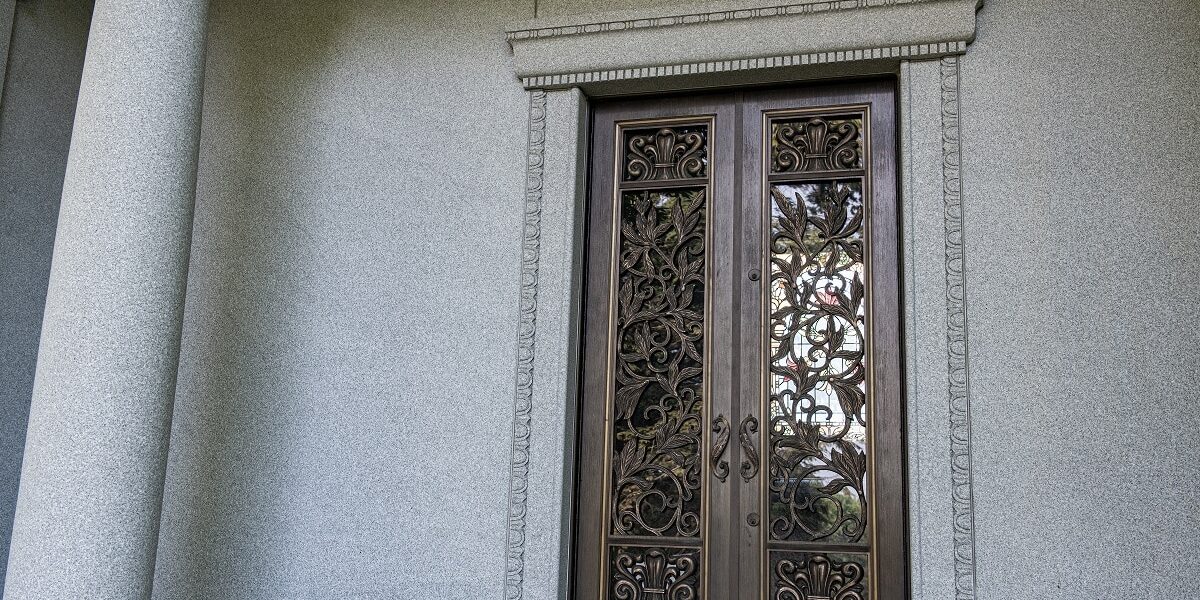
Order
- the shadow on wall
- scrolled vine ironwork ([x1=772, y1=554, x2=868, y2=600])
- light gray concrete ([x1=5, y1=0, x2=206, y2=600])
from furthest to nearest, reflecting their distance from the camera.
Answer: the shadow on wall
scrolled vine ironwork ([x1=772, y1=554, x2=868, y2=600])
light gray concrete ([x1=5, y1=0, x2=206, y2=600])

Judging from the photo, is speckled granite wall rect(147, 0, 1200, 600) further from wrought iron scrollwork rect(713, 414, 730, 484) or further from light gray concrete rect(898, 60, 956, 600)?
wrought iron scrollwork rect(713, 414, 730, 484)

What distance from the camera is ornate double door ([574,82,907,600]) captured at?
3.94 m

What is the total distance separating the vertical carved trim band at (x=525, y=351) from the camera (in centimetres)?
406

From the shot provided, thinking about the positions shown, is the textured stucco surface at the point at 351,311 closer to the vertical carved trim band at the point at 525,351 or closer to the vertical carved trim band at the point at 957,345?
the vertical carved trim band at the point at 525,351

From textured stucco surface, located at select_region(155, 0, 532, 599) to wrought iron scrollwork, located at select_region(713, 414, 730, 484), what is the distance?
2.65 feet

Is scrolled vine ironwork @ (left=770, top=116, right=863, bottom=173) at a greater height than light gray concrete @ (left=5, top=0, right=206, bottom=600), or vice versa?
scrolled vine ironwork @ (left=770, top=116, right=863, bottom=173)

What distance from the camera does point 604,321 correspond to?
4301 millimetres

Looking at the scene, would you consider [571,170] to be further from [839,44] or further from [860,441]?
[860,441]

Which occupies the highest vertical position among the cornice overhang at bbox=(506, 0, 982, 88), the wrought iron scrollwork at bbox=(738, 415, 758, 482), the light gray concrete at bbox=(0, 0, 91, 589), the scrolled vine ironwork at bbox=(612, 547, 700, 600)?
the cornice overhang at bbox=(506, 0, 982, 88)

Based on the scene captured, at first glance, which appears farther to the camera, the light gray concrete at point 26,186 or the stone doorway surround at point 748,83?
the light gray concrete at point 26,186

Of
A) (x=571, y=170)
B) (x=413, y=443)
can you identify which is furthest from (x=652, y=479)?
(x=571, y=170)

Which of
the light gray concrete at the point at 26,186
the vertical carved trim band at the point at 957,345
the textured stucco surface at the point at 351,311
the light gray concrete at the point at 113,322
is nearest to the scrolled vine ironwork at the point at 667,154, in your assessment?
the textured stucco surface at the point at 351,311

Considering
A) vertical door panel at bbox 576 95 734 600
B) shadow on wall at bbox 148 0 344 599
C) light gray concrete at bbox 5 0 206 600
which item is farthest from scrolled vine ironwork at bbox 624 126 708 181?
light gray concrete at bbox 5 0 206 600

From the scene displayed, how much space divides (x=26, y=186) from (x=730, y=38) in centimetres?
303
